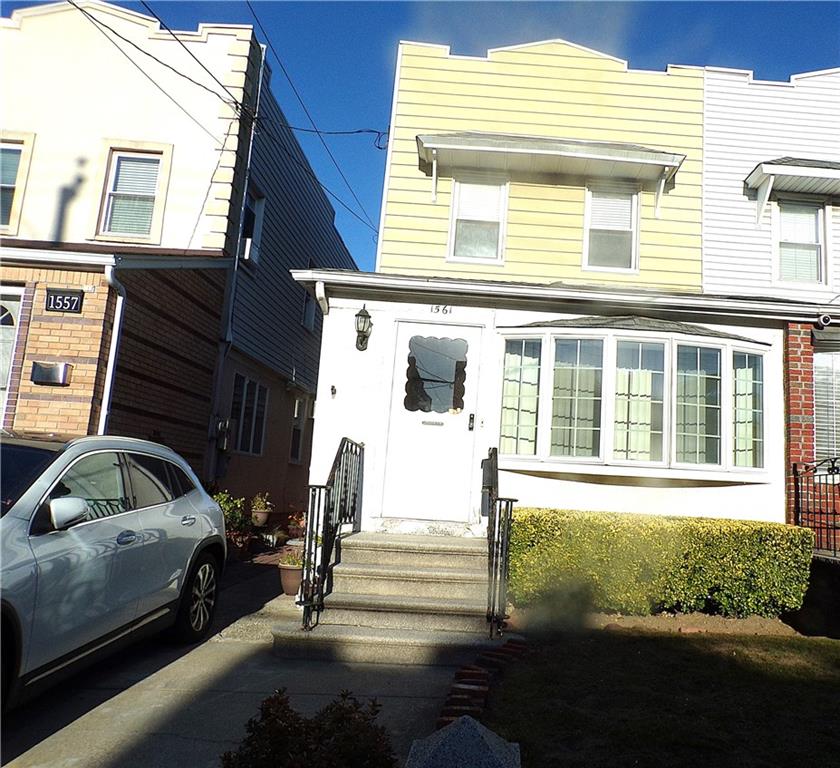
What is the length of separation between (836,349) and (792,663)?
5023 millimetres

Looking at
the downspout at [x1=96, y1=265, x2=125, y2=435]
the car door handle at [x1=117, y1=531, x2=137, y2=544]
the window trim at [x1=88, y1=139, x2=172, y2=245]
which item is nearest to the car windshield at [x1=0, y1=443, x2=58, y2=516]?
the car door handle at [x1=117, y1=531, x2=137, y2=544]

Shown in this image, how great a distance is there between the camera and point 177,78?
11.1 m

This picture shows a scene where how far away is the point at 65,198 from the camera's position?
1071 cm

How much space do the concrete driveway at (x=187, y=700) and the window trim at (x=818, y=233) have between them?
7565mm

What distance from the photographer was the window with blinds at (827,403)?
887cm

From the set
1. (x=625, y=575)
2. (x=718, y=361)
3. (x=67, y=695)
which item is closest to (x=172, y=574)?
(x=67, y=695)

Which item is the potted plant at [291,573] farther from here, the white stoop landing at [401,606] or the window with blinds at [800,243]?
the window with blinds at [800,243]

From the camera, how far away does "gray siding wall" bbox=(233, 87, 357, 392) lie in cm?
1215

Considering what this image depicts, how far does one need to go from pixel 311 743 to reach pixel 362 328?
567cm

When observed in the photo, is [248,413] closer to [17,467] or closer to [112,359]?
[112,359]

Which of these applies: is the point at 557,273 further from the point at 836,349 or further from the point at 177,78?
the point at 177,78

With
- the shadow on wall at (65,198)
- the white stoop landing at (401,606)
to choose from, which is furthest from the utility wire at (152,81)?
the white stoop landing at (401,606)

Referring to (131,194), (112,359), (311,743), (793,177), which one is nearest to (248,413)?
(131,194)

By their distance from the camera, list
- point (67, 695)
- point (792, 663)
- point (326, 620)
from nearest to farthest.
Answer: point (67, 695) → point (792, 663) → point (326, 620)
